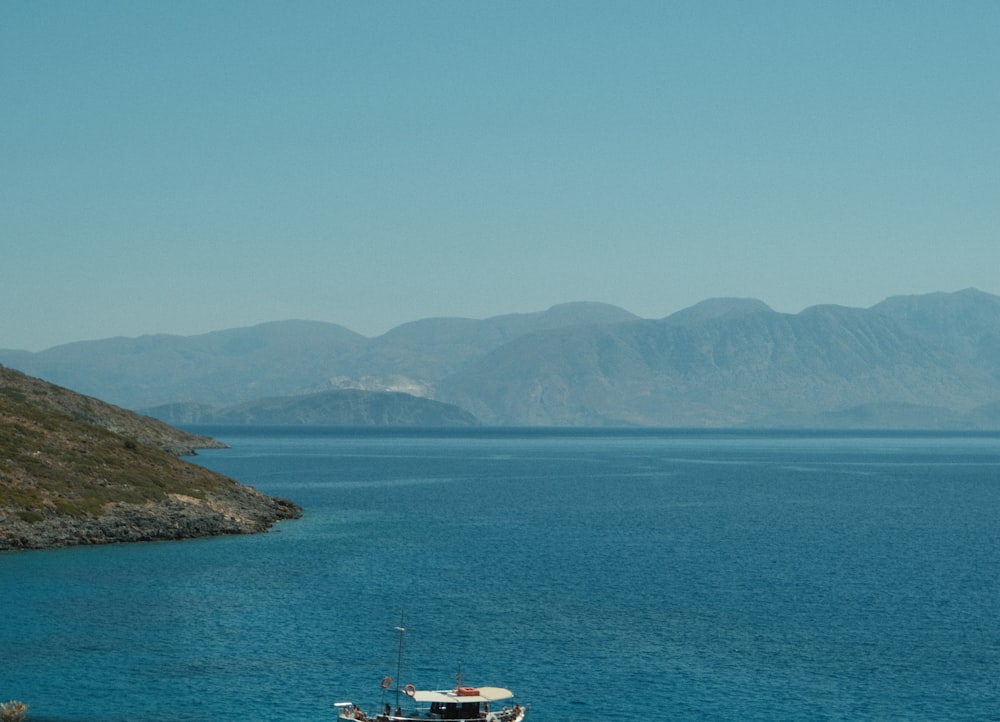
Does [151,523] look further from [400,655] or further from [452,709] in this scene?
[452,709]

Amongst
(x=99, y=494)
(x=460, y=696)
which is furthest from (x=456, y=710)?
(x=99, y=494)

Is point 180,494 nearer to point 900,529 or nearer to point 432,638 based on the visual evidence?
point 432,638

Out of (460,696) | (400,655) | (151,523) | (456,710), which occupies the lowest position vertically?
(456,710)

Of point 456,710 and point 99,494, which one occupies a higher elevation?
point 99,494

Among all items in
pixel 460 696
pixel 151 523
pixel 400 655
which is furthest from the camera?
pixel 151 523

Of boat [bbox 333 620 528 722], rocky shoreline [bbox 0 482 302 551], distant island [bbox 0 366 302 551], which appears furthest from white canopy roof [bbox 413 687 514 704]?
distant island [bbox 0 366 302 551]

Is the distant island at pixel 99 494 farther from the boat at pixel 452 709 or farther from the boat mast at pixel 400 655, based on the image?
Answer: the boat at pixel 452 709

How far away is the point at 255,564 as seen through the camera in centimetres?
11344

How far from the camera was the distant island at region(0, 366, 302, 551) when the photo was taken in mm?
124625

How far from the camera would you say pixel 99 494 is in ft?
445

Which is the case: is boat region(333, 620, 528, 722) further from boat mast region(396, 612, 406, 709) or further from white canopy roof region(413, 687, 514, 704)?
boat mast region(396, 612, 406, 709)

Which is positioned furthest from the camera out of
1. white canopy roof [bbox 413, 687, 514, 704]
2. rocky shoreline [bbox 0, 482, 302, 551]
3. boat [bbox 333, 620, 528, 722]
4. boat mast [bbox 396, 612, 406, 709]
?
rocky shoreline [bbox 0, 482, 302, 551]

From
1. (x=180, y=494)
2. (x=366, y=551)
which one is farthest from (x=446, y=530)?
(x=180, y=494)

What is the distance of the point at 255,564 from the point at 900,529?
3431 inches
